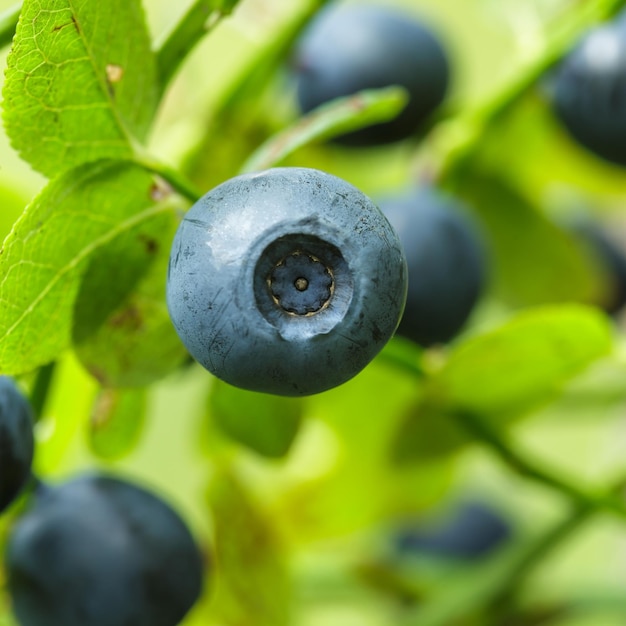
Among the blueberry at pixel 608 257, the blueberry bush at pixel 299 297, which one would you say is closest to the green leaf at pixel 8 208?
the blueberry bush at pixel 299 297

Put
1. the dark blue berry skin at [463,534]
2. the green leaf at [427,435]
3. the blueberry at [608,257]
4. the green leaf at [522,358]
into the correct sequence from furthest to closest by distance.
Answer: the dark blue berry skin at [463,534], the blueberry at [608,257], the green leaf at [427,435], the green leaf at [522,358]

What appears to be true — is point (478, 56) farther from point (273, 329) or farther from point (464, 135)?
point (273, 329)

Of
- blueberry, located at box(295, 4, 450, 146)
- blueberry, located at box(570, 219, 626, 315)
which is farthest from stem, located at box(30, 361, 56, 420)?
blueberry, located at box(570, 219, 626, 315)

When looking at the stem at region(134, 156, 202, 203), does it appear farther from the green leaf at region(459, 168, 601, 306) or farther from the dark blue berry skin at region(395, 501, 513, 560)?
the dark blue berry skin at region(395, 501, 513, 560)

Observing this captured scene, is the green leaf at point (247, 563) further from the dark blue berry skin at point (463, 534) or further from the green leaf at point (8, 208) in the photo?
the dark blue berry skin at point (463, 534)

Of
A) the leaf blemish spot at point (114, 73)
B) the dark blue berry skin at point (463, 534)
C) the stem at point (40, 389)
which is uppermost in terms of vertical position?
the leaf blemish spot at point (114, 73)

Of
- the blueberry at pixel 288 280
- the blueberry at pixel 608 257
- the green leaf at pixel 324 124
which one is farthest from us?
the blueberry at pixel 608 257

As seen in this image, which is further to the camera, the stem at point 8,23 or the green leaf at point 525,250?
the green leaf at point 525,250

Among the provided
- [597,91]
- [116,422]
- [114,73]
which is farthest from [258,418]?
[597,91]
